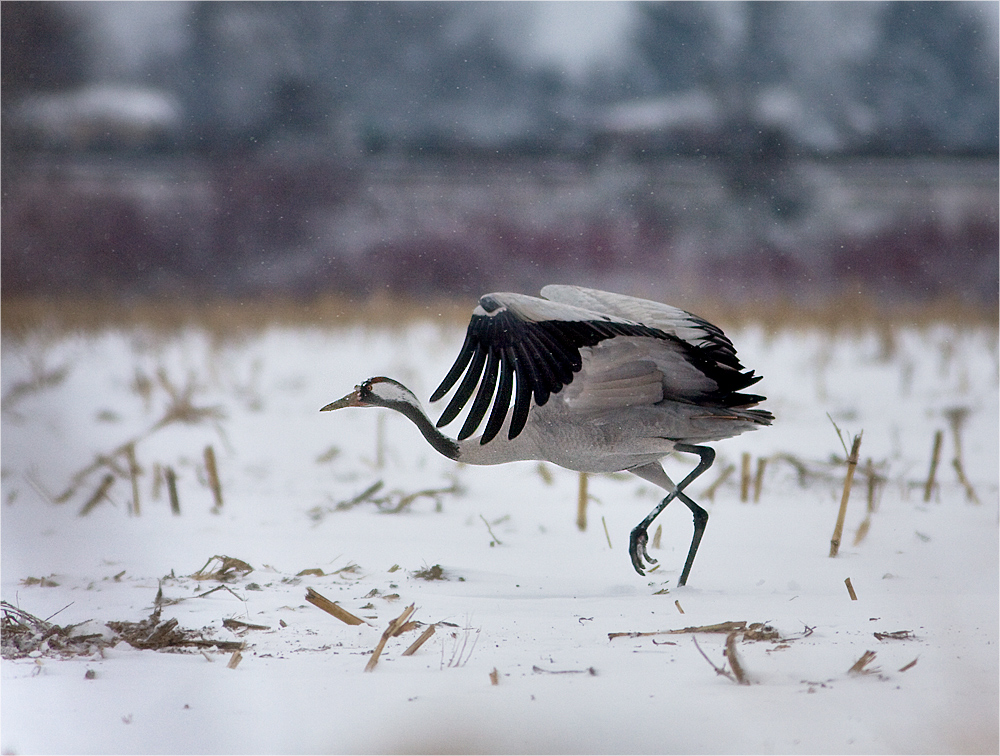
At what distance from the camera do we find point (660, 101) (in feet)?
19.8

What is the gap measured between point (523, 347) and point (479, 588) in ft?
1.77

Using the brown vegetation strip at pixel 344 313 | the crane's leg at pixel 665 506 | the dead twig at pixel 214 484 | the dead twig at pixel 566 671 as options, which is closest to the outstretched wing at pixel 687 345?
the crane's leg at pixel 665 506

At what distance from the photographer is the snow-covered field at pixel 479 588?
44.8 inches

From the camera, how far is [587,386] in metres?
1.50

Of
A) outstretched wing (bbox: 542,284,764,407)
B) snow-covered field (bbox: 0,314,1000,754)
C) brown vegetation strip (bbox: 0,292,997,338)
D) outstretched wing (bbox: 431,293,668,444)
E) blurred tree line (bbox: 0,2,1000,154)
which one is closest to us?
snow-covered field (bbox: 0,314,1000,754)

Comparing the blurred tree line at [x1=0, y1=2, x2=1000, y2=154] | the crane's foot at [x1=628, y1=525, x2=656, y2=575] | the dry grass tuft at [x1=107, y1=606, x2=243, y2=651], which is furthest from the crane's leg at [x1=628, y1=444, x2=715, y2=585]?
the blurred tree line at [x1=0, y1=2, x2=1000, y2=154]

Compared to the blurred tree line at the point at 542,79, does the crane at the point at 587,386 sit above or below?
below

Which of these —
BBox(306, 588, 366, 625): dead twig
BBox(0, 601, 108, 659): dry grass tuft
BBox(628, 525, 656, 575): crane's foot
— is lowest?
BBox(0, 601, 108, 659): dry grass tuft

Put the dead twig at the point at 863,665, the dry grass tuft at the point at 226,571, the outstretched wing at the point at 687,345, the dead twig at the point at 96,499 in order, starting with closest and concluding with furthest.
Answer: the dead twig at the point at 863,665, the outstretched wing at the point at 687,345, the dry grass tuft at the point at 226,571, the dead twig at the point at 96,499

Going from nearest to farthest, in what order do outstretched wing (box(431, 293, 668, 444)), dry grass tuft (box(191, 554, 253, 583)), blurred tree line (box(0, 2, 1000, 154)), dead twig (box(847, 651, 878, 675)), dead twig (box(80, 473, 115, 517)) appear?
1. dead twig (box(847, 651, 878, 675))
2. outstretched wing (box(431, 293, 668, 444))
3. dry grass tuft (box(191, 554, 253, 583))
4. dead twig (box(80, 473, 115, 517))
5. blurred tree line (box(0, 2, 1000, 154))

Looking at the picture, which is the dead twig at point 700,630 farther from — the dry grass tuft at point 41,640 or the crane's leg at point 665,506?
the dry grass tuft at point 41,640

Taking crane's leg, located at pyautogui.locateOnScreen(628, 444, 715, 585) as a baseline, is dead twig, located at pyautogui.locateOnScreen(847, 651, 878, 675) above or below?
below

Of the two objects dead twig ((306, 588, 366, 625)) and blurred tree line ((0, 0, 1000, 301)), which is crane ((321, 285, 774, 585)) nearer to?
dead twig ((306, 588, 366, 625))

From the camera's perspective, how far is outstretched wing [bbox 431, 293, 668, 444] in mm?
1345
